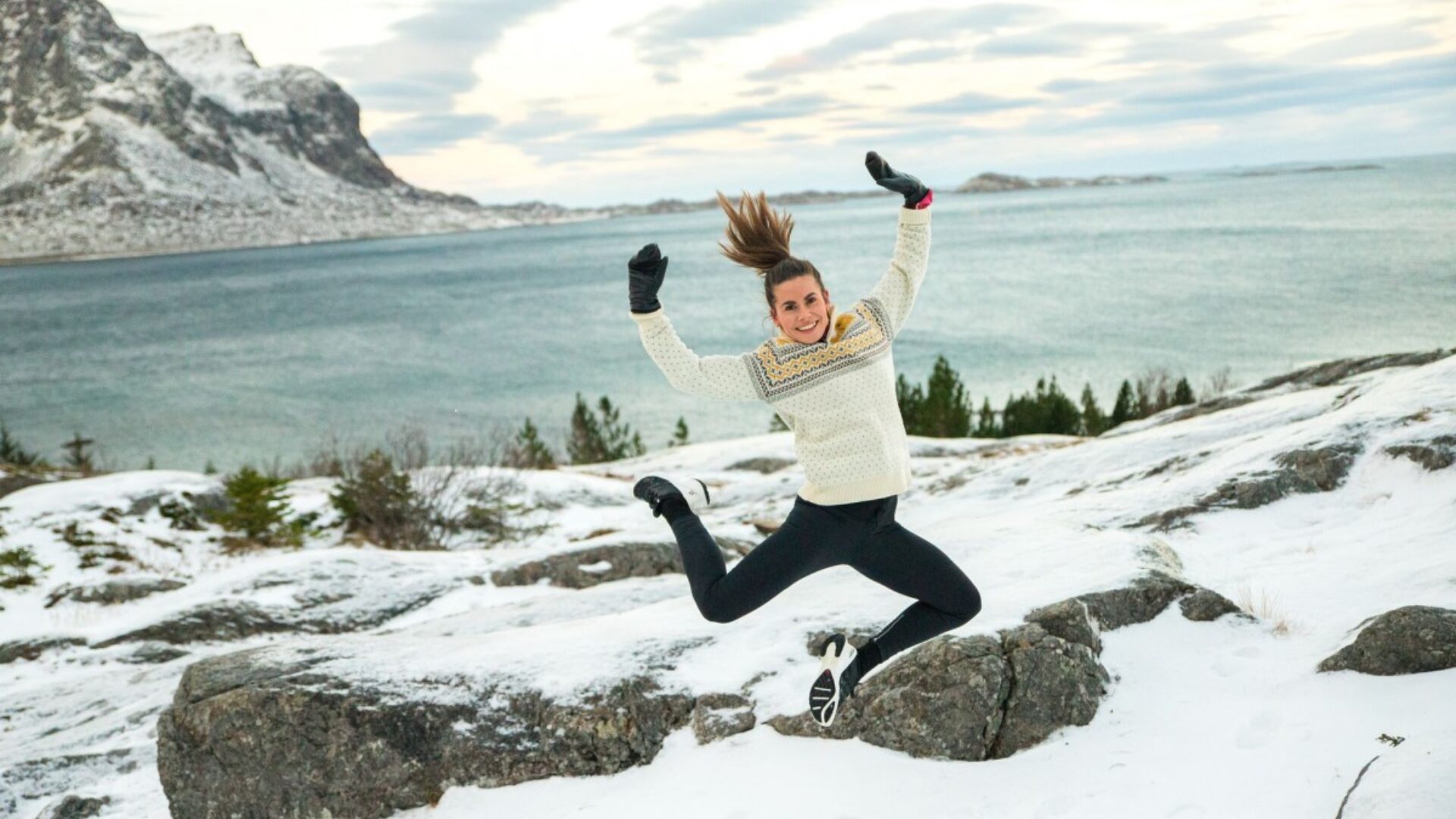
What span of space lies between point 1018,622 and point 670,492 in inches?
86.8

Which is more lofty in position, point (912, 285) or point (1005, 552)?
point (912, 285)

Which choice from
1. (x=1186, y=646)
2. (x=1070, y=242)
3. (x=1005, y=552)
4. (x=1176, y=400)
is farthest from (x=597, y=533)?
(x=1070, y=242)

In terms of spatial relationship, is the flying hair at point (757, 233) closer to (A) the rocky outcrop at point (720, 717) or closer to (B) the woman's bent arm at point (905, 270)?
(B) the woman's bent arm at point (905, 270)

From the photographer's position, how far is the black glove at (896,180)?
5.27 metres

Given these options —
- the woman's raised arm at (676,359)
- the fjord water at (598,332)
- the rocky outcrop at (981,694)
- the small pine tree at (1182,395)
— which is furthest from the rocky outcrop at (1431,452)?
the small pine tree at (1182,395)

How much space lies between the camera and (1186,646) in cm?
587

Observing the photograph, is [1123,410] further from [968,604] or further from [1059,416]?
[968,604]

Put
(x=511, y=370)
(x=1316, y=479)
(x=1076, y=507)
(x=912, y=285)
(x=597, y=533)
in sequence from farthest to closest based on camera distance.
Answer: (x=511, y=370) < (x=597, y=533) < (x=1076, y=507) < (x=1316, y=479) < (x=912, y=285)

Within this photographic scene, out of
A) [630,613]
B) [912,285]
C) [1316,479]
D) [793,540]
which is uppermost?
[912,285]

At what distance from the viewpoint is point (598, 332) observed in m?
78.5

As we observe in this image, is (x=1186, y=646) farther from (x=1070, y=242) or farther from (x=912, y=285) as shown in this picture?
(x=1070, y=242)

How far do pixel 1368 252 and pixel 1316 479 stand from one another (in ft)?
350

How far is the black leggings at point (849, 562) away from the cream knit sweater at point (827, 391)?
115mm

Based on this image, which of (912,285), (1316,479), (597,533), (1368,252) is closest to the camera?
(912,285)
